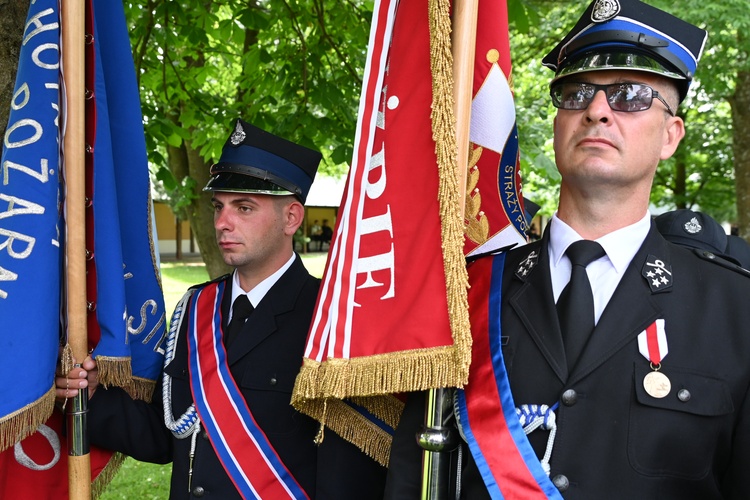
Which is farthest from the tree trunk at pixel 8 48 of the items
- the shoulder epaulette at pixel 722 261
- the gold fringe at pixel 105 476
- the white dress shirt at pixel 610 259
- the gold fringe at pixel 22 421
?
the shoulder epaulette at pixel 722 261

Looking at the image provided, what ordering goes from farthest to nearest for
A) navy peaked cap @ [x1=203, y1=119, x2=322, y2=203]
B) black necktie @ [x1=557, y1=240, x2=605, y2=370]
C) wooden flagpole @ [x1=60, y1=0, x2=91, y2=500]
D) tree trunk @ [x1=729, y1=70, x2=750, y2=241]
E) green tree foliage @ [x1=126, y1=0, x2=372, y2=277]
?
tree trunk @ [x1=729, y1=70, x2=750, y2=241]
green tree foliage @ [x1=126, y1=0, x2=372, y2=277]
navy peaked cap @ [x1=203, y1=119, x2=322, y2=203]
wooden flagpole @ [x1=60, y1=0, x2=91, y2=500]
black necktie @ [x1=557, y1=240, x2=605, y2=370]

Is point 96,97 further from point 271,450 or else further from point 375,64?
point 271,450

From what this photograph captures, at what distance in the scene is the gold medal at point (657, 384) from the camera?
1784 mm

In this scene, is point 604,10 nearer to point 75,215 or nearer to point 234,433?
point 75,215

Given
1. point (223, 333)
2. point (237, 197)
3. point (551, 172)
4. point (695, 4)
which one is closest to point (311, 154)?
point (237, 197)

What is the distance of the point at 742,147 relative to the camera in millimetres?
9859

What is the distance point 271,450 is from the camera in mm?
2648

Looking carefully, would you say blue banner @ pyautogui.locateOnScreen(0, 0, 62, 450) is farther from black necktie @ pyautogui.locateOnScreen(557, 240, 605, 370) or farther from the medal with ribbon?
the medal with ribbon

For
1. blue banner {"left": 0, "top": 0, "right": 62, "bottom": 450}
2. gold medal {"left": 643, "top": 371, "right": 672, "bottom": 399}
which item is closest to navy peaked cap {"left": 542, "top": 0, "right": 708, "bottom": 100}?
gold medal {"left": 643, "top": 371, "right": 672, "bottom": 399}

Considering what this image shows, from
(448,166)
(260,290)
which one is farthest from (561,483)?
(260,290)

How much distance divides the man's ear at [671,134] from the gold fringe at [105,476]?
228cm

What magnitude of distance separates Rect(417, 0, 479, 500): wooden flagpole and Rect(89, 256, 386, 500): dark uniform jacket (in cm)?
55

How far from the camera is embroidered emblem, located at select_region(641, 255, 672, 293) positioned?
6.23ft

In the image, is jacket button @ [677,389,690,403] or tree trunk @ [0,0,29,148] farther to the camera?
tree trunk @ [0,0,29,148]
